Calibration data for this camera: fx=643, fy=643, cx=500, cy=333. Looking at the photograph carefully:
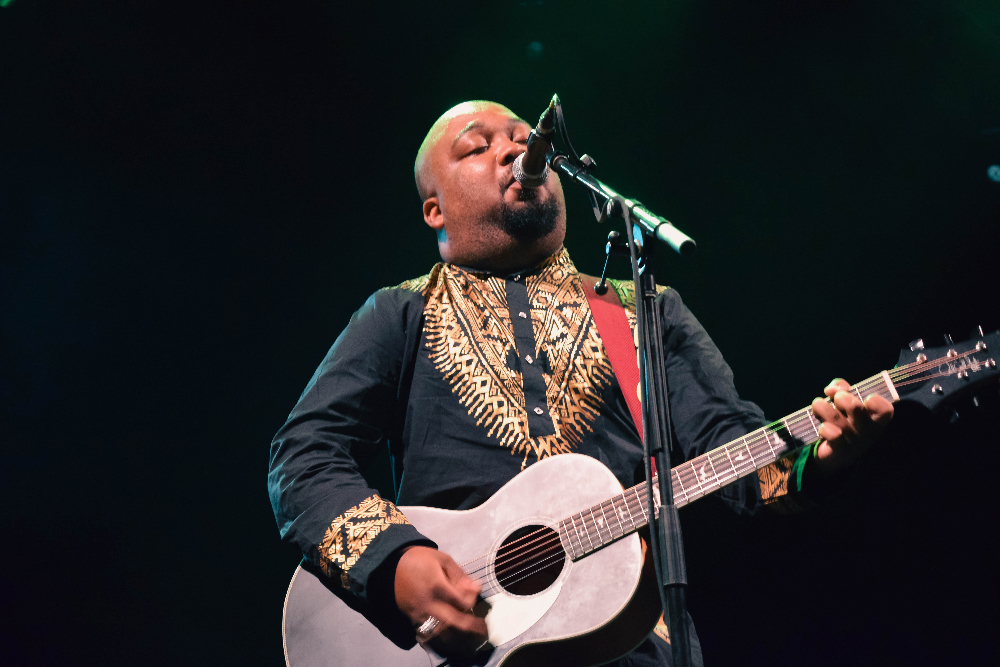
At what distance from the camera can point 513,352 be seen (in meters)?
2.21

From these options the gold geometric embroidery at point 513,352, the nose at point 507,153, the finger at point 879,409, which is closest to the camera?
the finger at point 879,409

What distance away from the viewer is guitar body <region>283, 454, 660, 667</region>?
1604mm

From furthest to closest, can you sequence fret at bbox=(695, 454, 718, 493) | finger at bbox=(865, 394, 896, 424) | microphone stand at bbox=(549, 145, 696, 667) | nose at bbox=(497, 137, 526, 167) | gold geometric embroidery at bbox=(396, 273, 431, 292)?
nose at bbox=(497, 137, 526, 167)
gold geometric embroidery at bbox=(396, 273, 431, 292)
fret at bbox=(695, 454, 718, 493)
finger at bbox=(865, 394, 896, 424)
microphone stand at bbox=(549, 145, 696, 667)

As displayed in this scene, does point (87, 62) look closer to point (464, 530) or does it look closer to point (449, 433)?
point (449, 433)

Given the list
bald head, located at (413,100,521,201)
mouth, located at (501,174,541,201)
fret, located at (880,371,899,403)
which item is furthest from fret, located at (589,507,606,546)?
bald head, located at (413,100,521,201)

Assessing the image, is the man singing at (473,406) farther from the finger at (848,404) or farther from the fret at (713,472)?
the fret at (713,472)

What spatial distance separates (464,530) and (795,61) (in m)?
3.03

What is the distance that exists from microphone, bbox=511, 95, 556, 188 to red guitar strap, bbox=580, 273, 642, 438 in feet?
1.53

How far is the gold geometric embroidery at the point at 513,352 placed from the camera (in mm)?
2070

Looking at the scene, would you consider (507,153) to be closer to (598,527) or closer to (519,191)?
(519,191)

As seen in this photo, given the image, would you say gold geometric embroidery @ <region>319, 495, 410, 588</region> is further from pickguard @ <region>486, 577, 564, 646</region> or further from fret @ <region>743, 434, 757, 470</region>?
fret @ <region>743, 434, 757, 470</region>

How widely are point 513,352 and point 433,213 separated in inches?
33.3

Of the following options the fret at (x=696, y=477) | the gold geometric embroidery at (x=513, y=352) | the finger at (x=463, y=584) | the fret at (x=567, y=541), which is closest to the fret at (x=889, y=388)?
the fret at (x=696, y=477)

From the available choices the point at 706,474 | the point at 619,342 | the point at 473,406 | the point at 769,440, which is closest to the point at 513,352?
the point at 473,406
